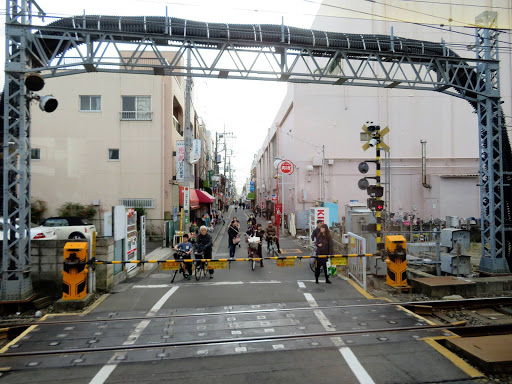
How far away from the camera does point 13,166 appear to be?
840cm

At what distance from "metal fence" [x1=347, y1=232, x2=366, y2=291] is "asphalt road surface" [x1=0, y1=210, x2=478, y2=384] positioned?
0.86 m

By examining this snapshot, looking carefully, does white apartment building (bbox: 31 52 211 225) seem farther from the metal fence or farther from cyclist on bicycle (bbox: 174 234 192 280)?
the metal fence

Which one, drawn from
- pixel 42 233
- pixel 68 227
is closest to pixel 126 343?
pixel 42 233

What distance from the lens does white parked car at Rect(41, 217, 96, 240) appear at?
54.6ft

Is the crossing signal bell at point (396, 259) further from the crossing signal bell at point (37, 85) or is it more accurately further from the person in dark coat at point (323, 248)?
the crossing signal bell at point (37, 85)

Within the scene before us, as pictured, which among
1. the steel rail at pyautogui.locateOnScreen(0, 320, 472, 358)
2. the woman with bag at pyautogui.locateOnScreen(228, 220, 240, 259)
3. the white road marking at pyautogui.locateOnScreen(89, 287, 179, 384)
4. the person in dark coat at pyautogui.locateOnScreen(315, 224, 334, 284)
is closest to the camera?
the white road marking at pyautogui.locateOnScreen(89, 287, 179, 384)

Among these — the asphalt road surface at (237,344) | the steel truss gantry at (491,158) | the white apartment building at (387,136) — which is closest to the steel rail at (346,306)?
the asphalt road surface at (237,344)

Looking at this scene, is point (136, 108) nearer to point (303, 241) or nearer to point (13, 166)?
point (303, 241)

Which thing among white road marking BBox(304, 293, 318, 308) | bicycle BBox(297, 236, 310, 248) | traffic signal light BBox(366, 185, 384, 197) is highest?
traffic signal light BBox(366, 185, 384, 197)

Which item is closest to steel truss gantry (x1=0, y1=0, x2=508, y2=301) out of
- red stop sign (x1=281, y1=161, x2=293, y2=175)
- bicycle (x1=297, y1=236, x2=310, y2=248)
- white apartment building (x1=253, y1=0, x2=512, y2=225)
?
bicycle (x1=297, y1=236, x2=310, y2=248)

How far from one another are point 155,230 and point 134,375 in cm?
1821

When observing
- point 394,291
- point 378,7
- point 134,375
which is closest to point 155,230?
point 394,291

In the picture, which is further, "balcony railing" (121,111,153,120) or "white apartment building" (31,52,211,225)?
"balcony railing" (121,111,153,120)

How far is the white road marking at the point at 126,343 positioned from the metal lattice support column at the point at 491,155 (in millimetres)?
9783
